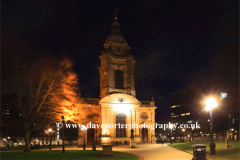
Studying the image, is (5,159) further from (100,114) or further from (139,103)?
(139,103)

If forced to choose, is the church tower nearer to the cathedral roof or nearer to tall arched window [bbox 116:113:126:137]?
the cathedral roof

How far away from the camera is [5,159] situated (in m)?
17.9

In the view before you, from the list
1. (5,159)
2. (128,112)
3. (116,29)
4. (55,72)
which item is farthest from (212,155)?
(116,29)

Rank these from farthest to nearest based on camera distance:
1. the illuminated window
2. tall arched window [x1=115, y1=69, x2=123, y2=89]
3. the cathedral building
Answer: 1. the illuminated window
2. tall arched window [x1=115, y1=69, x2=123, y2=89]
3. the cathedral building

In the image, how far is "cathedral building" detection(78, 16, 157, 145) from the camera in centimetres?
4556

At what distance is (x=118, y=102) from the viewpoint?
4631cm

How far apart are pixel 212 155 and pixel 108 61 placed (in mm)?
33623

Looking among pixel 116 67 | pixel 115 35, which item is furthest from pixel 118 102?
pixel 115 35

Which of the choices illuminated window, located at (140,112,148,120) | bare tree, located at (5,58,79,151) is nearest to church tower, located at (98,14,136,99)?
illuminated window, located at (140,112,148,120)

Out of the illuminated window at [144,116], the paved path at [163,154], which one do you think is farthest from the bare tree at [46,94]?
the illuminated window at [144,116]

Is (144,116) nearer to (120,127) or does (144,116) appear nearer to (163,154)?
(120,127)

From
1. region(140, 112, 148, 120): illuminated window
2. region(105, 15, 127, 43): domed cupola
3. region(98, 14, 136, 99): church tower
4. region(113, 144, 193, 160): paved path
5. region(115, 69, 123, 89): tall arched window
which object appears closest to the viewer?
region(113, 144, 193, 160): paved path

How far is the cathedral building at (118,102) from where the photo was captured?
149ft

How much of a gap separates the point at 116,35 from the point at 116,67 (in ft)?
25.6
